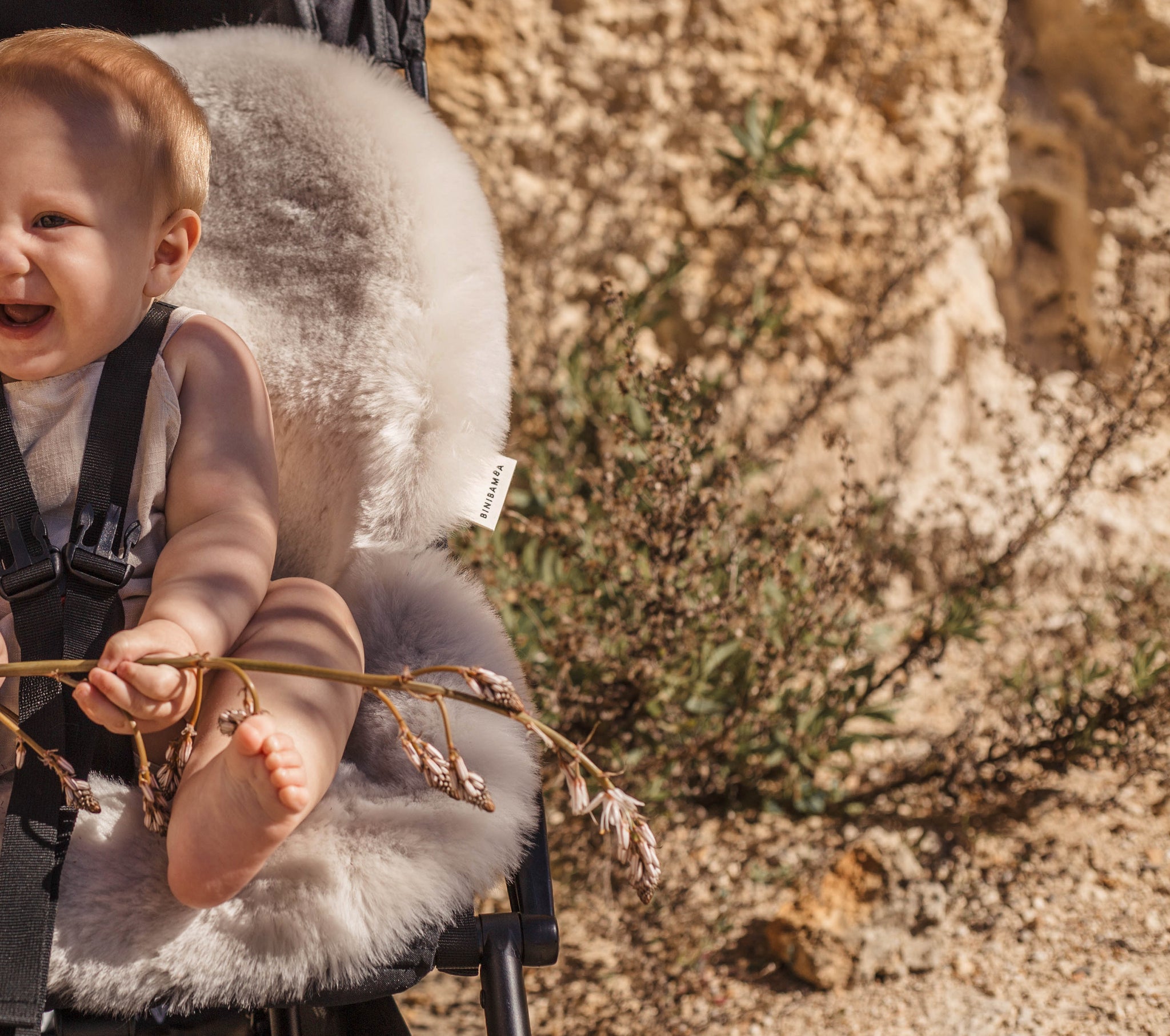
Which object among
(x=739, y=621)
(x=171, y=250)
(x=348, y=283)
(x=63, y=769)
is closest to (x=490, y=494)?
(x=348, y=283)

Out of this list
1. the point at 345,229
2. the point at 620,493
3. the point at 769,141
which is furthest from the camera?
the point at 769,141

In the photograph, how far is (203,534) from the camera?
0.90 meters

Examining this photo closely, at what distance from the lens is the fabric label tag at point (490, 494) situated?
3.47 feet

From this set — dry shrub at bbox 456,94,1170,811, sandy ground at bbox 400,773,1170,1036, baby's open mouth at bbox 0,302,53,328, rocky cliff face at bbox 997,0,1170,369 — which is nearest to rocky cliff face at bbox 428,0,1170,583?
rocky cliff face at bbox 997,0,1170,369

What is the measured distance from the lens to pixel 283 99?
3.68 feet

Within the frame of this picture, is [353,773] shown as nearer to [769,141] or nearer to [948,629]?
[948,629]

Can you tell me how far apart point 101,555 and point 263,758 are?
0.33m

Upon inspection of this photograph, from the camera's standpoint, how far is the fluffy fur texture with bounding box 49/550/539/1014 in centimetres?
75

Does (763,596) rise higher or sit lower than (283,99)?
lower

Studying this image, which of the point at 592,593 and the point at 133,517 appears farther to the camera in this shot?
the point at 592,593

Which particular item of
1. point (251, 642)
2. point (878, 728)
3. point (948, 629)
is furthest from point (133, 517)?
point (878, 728)

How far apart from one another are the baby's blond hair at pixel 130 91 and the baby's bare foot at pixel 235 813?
21.5 inches

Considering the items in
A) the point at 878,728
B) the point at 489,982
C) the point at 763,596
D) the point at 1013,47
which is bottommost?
the point at 878,728

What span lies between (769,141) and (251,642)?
5.80 ft
